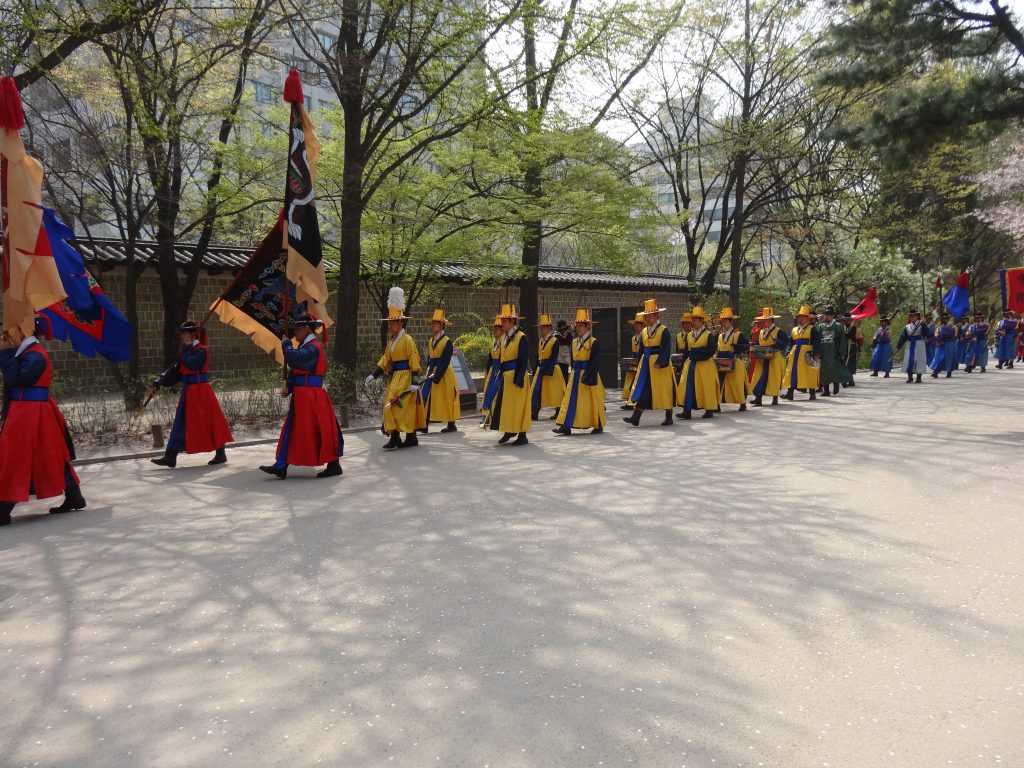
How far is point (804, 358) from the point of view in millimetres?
17078

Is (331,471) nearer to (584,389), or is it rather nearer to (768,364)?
(584,389)

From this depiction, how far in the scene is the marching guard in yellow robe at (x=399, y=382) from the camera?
10078mm

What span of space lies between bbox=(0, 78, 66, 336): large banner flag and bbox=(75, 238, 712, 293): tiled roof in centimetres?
662

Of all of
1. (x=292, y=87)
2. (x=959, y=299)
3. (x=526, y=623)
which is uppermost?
(x=292, y=87)

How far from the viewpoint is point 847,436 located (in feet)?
34.4

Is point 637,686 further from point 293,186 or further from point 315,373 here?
point 293,186

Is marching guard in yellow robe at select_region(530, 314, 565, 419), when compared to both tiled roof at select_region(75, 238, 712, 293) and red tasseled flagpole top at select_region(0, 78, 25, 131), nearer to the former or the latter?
tiled roof at select_region(75, 238, 712, 293)

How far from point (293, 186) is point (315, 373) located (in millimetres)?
2318

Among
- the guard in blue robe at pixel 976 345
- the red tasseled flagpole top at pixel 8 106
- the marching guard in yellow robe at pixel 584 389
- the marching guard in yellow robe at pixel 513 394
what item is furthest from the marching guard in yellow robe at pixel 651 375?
A: the guard in blue robe at pixel 976 345

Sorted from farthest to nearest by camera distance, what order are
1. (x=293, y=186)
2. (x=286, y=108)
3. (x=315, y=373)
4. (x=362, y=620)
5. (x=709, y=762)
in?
(x=286, y=108) < (x=293, y=186) < (x=315, y=373) < (x=362, y=620) < (x=709, y=762)

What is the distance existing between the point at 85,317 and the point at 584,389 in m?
6.34

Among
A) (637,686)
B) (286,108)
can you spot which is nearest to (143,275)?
(286,108)

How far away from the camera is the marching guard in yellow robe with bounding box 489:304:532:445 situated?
1071cm

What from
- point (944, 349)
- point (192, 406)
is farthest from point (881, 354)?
point (192, 406)
